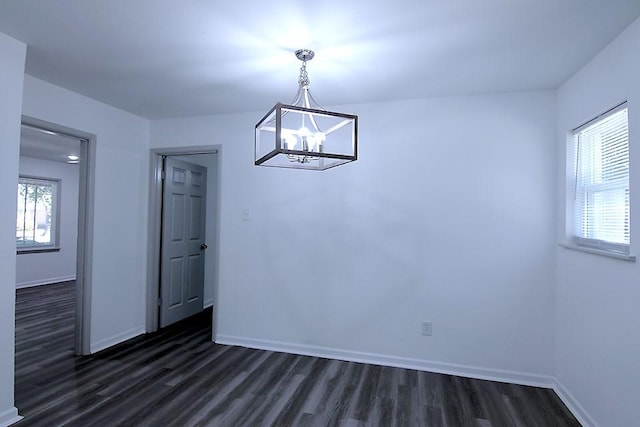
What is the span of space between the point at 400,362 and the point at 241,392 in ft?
4.49

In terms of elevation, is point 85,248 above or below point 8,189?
below

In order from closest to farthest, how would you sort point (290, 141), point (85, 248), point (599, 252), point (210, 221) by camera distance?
point (290, 141) < point (599, 252) < point (85, 248) < point (210, 221)

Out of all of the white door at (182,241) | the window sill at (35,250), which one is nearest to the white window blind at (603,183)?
the white door at (182,241)

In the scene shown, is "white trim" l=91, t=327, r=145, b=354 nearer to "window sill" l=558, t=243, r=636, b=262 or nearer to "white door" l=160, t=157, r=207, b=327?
"white door" l=160, t=157, r=207, b=327

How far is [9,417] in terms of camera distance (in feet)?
6.96

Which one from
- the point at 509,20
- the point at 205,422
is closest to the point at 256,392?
the point at 205,422

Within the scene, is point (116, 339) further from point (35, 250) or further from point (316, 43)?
point (35, 250)

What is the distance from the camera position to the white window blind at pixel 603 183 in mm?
2012

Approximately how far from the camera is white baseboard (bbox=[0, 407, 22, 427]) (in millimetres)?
2088

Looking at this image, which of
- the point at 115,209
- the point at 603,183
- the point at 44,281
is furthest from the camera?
the point at 44,281

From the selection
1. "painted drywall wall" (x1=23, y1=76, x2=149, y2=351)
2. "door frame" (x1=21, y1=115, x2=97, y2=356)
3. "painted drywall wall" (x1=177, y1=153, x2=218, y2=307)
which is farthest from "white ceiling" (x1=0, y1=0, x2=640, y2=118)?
"painted drywall wall" (x1=177, y1=153, x2=218, y2=307)

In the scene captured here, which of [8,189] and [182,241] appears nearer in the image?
[8,189]

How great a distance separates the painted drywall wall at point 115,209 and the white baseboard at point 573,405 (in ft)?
12.8

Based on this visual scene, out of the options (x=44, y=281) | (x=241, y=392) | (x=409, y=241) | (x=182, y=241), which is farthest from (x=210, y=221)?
(x=44, y=281)
